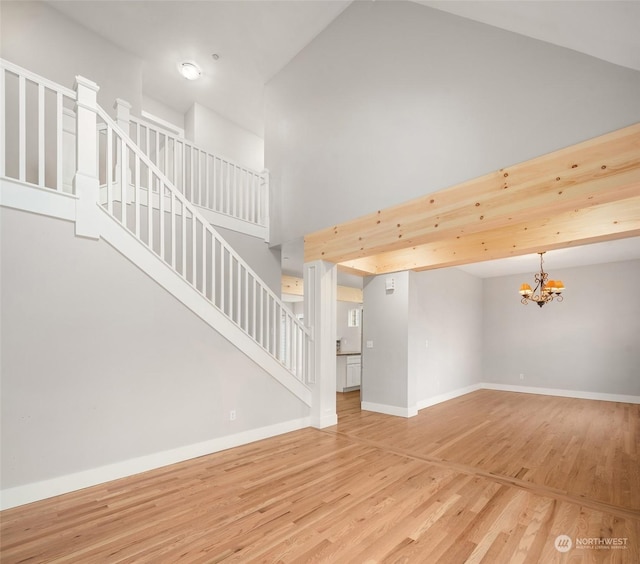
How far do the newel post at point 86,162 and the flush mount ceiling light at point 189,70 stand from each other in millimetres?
3493

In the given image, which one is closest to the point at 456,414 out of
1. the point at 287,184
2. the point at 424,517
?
the point at 424,517

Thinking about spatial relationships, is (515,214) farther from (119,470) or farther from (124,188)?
(119,470)

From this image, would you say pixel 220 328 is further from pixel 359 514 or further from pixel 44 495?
pixel 359 514

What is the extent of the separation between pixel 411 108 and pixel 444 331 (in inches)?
188

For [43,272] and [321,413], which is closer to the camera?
[43,272]

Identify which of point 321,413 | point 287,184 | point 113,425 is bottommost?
point 321,413

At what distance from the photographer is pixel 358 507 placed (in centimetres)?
268

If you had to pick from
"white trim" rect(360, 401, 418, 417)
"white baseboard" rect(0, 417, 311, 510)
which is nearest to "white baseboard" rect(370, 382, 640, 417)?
"white trim" rect(360, 401, 418, 417)

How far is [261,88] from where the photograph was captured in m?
6.64

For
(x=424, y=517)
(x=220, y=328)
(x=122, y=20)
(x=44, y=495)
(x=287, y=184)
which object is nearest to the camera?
(x=424, y=517)

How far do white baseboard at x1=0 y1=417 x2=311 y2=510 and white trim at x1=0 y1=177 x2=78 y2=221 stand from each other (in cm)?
223

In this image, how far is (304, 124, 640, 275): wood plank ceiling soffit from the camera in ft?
8.70

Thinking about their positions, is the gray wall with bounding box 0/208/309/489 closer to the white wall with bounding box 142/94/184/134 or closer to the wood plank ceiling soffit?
the wood plank ceiling soffit

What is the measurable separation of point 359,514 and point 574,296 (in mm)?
7743
